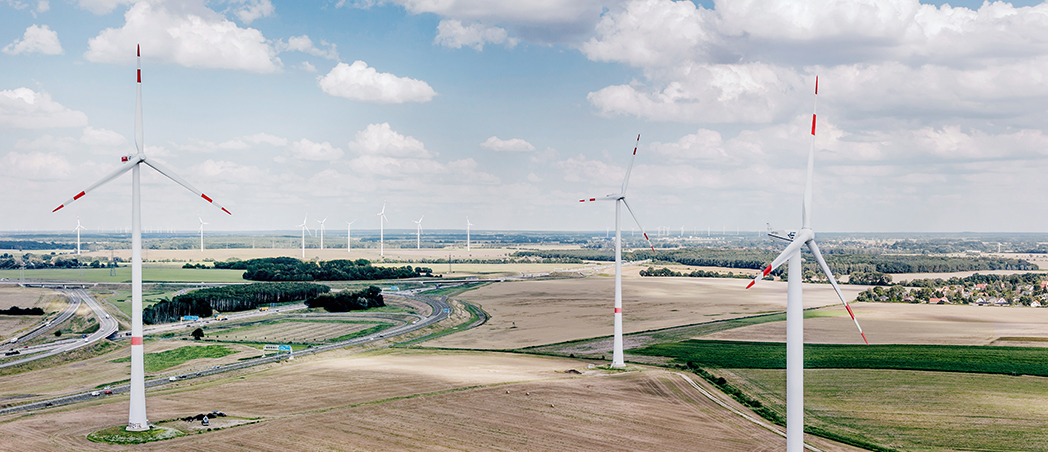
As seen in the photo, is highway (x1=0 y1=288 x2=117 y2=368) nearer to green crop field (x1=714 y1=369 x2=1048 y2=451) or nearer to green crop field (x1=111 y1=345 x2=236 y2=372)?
green crop field (x1=111 y1=345 x2=236 y2=372)

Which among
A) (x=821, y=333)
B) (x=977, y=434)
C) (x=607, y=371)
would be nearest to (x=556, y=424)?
(x=607, y=371)

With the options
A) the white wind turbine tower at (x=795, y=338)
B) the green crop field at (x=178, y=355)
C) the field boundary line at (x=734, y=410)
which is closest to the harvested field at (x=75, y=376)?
the green crop field at (x=178, y=355)

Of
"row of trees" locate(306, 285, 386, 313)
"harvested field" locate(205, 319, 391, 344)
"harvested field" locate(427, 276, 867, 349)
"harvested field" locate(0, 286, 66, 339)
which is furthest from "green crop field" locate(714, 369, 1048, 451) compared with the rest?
"harvested field" locate(0, 286, 66, 339)

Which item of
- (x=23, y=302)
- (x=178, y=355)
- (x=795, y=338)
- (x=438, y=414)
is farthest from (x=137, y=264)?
(x=23, y=302)

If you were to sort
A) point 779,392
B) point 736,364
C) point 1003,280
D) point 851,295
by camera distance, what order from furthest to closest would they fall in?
point 1003,280, point 851,295, point 736,364, point 779,392

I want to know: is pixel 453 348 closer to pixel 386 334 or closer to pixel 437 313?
pixel 386 334

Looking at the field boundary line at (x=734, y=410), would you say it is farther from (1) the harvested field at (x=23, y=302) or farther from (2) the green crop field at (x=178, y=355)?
(1) the harvested field at (x=23, y=302)
